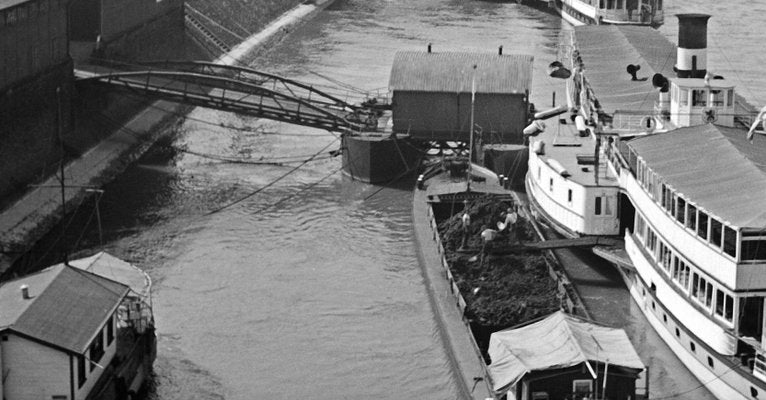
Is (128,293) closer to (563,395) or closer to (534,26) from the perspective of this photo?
(563,395)

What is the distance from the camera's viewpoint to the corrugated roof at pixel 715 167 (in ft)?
114

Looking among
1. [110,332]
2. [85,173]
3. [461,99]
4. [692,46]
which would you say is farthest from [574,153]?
[110,332]

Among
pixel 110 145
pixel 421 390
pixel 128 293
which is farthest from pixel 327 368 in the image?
pixel 110 145

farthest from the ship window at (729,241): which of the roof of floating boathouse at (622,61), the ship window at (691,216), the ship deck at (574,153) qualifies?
the roof of floating boathouse at (622,61)

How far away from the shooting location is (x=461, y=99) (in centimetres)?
5719

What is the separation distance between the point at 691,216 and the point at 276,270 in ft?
47.2

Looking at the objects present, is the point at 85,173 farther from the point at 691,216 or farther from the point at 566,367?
the point at 566,367

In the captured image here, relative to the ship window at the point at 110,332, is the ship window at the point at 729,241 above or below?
above

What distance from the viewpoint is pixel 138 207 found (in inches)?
2111

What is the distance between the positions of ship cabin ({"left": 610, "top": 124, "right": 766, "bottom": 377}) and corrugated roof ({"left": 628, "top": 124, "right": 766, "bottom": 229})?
0.03 meters

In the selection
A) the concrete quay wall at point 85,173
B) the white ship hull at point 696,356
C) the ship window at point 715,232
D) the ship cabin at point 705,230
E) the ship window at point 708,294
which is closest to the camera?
the white ship hull at point 696,356

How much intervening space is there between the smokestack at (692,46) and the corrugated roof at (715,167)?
22.7 ft

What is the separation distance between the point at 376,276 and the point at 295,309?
3.93 meters

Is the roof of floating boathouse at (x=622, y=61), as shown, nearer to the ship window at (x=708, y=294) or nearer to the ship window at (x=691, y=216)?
the ship window at (x=691, y=216)
